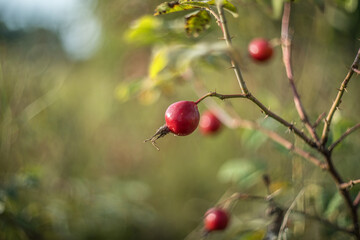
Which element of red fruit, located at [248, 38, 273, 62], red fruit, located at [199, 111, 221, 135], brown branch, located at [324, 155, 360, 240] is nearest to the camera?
brown branch, located at [324, 155, 360, 240]

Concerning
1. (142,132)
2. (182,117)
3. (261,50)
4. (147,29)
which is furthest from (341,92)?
(142,132)

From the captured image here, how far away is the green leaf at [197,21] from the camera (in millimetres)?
857

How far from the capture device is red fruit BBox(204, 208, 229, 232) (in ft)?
3.94

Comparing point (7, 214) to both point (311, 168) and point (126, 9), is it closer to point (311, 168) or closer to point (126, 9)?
point (311, 168)

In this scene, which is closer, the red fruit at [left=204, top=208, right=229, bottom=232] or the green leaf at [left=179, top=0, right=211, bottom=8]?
the green leaf at [left=179, top=0, right=211, bottom=8]

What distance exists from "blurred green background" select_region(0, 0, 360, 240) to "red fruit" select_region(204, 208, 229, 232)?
2.8 inches

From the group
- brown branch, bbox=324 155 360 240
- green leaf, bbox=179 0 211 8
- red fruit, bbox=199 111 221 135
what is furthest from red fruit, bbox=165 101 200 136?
red fruit, bbox=199 111 221 135

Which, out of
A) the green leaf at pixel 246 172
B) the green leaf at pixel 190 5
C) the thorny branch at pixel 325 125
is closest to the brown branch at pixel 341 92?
the thorny branch at pixel 325 125

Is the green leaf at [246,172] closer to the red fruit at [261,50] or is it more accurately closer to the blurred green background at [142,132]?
the blurred green background at [142,132]

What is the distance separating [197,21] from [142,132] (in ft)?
9.25

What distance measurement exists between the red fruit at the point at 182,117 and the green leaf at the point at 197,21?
27 centimetres

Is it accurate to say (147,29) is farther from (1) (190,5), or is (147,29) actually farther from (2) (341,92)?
(2) (341,92)

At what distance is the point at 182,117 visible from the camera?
0.75 metres

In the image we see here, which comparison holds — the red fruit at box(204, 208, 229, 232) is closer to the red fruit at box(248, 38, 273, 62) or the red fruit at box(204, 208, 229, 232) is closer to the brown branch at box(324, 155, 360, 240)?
the brown branch at box(324, 155, 360, 240)
